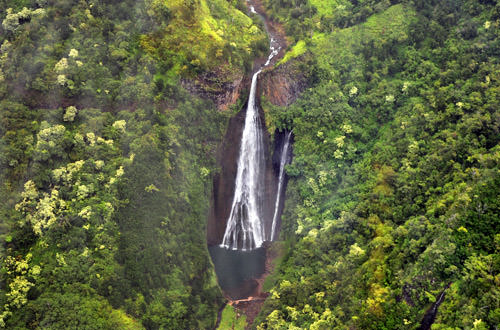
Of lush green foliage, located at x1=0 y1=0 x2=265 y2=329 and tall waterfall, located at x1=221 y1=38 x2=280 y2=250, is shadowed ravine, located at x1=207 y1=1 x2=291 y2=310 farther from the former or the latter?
lush green foliage, located at x1=0 y1=0 x2=265 y2=329

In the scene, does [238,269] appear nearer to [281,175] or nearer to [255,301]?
[255,301]

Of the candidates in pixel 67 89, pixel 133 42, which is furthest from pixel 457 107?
pixel 67 89

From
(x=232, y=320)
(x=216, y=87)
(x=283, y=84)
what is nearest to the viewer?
(x=232, y=320)

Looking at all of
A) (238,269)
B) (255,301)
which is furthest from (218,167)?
(255,301)

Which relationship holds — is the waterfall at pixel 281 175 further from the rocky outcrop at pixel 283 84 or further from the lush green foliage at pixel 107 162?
the lush green foliage at pixel 107 162

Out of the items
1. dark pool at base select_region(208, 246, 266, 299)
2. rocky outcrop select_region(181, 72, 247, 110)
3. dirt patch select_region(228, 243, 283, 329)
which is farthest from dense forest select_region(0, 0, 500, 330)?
dark pool at base select_region(208, 246, 266, 299)

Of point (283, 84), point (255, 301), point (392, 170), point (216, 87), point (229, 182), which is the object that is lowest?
point (255, 301)

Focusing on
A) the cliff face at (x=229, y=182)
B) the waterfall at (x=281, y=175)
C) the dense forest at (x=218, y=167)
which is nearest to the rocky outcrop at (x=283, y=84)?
the dense forest at (x=218, y=167)
